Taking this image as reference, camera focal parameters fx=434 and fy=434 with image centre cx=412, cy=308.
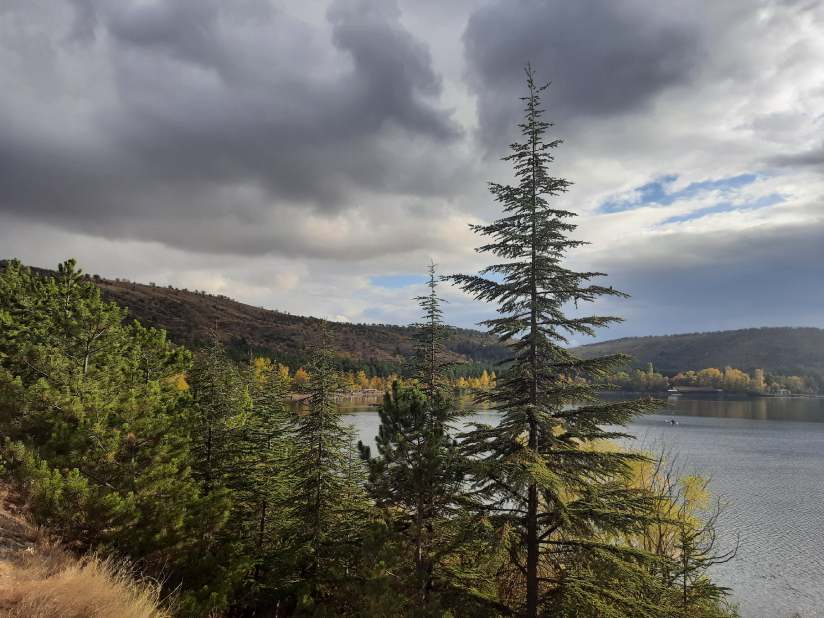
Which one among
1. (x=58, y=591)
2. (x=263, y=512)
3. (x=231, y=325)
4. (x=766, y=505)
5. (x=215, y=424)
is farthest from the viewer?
(x=231, y=325)

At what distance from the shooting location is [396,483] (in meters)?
11.2

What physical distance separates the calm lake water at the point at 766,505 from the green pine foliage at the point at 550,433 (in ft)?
11.8

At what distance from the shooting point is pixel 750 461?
155 feet

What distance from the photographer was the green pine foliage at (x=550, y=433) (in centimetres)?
1004

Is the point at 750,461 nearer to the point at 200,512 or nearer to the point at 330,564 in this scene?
the point at 330,564

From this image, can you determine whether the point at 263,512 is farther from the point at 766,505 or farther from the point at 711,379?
the point at 711,379

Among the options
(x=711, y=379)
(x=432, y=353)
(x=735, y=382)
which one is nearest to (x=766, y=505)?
(x=432, y=353)

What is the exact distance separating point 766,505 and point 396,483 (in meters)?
37.5

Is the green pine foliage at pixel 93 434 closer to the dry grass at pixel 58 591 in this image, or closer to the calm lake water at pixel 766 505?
the dry grass at pixel 58 591

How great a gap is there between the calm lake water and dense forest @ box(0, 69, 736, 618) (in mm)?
3819

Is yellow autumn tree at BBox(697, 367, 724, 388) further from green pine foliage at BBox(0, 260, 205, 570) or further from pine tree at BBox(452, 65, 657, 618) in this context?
green pine foliage at BBox(0, 260, 205, 570)

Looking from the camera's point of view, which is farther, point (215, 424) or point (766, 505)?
point (766, 505)

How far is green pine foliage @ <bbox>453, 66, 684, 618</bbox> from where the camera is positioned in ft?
32.9

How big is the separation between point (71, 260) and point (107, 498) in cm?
952
